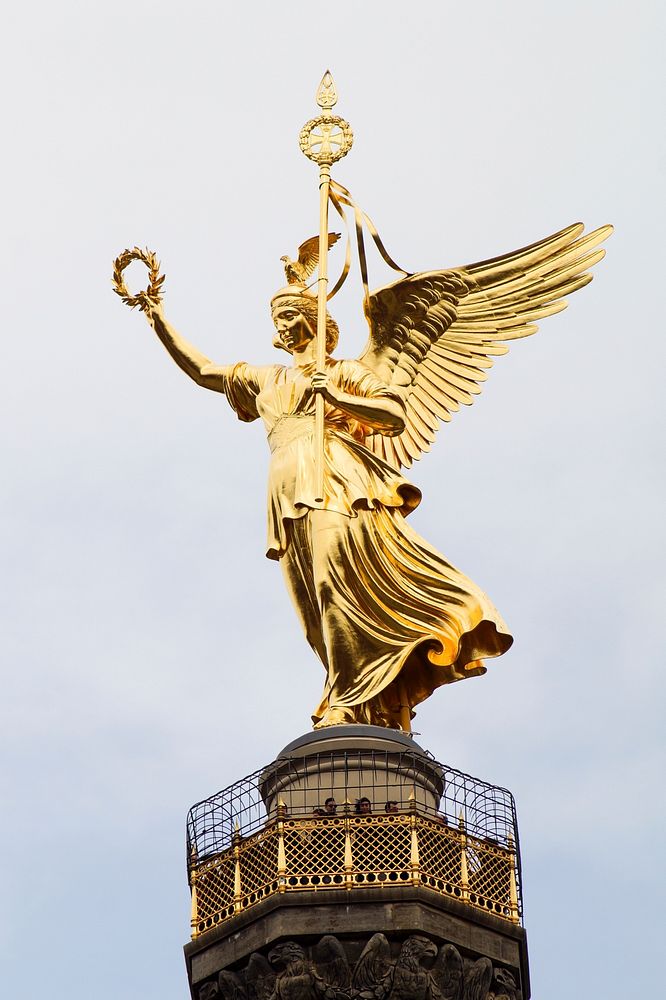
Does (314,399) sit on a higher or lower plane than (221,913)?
higher

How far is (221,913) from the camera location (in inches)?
1393

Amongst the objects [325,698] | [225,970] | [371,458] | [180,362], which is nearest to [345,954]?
→ [225,970]

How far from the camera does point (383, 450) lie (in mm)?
40594

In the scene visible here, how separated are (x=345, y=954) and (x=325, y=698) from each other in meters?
4.65

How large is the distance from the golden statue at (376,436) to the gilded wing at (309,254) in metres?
0.03

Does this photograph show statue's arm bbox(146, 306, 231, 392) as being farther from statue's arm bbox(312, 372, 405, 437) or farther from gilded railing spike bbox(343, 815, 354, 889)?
gilded railing spike bbox(343, 815, 354, 889)

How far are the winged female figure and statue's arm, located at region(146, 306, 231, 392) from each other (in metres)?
0.02

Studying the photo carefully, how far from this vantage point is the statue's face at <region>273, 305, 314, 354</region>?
132 feet

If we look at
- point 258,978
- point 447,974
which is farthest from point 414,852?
point 258,978

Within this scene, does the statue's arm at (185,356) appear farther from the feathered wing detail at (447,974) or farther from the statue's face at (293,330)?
the feathered wing detail at (447,974)

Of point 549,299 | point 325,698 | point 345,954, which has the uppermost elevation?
point 549,299

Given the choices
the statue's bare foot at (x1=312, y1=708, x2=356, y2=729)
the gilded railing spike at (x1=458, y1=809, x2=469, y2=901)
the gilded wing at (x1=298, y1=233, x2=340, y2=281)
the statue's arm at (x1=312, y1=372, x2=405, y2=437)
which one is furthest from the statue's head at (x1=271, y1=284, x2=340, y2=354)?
the gilded railing spike at (x1=458, y1=809, x2=469, y2=901)

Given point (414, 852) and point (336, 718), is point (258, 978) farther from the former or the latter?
point (336, 718)

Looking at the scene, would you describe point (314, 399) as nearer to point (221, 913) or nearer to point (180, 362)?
point (180, 362)
